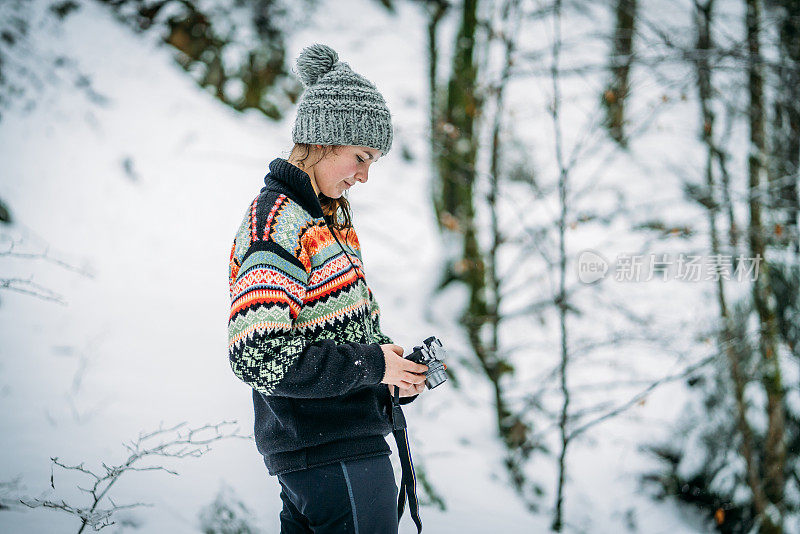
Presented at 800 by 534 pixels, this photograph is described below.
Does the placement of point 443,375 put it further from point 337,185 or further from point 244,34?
point 244,34

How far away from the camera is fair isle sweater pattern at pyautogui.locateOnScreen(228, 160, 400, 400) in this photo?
1.18 m

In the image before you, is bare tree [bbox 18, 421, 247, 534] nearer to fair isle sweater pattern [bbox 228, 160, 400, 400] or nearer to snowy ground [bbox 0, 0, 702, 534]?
snowy ground [bbox 0, 0, 702, 534]

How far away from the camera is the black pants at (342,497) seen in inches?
52.2

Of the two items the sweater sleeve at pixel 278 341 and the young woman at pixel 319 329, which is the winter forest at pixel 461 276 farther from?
the sweater sleeve at pixel 278 341

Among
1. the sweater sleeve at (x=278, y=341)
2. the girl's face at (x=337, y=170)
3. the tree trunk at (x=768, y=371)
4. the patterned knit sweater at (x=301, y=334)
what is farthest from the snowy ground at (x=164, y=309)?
the tree trunk at (x=768, y=371)

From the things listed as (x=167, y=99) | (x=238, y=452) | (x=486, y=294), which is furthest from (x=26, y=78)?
(x=486, y=294)

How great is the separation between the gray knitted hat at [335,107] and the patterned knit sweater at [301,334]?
13cm

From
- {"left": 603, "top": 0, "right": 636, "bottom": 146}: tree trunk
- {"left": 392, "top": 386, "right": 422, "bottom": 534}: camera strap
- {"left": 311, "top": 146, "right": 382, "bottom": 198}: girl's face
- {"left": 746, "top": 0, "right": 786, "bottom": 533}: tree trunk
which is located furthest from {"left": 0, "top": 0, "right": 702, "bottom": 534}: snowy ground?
{"left": 603, "top": 0, "right": 636, "bottom": 146}: tree trunk

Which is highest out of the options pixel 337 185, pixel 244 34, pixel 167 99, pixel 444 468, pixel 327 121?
pixel 244 34

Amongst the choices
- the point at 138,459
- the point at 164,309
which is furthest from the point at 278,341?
the point at 164,309

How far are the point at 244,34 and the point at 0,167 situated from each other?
9.90ft

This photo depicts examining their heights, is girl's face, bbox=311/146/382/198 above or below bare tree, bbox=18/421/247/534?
above

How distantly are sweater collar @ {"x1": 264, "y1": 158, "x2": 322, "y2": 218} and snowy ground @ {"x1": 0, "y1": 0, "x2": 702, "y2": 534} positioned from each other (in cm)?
16

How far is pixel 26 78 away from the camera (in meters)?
4.56
